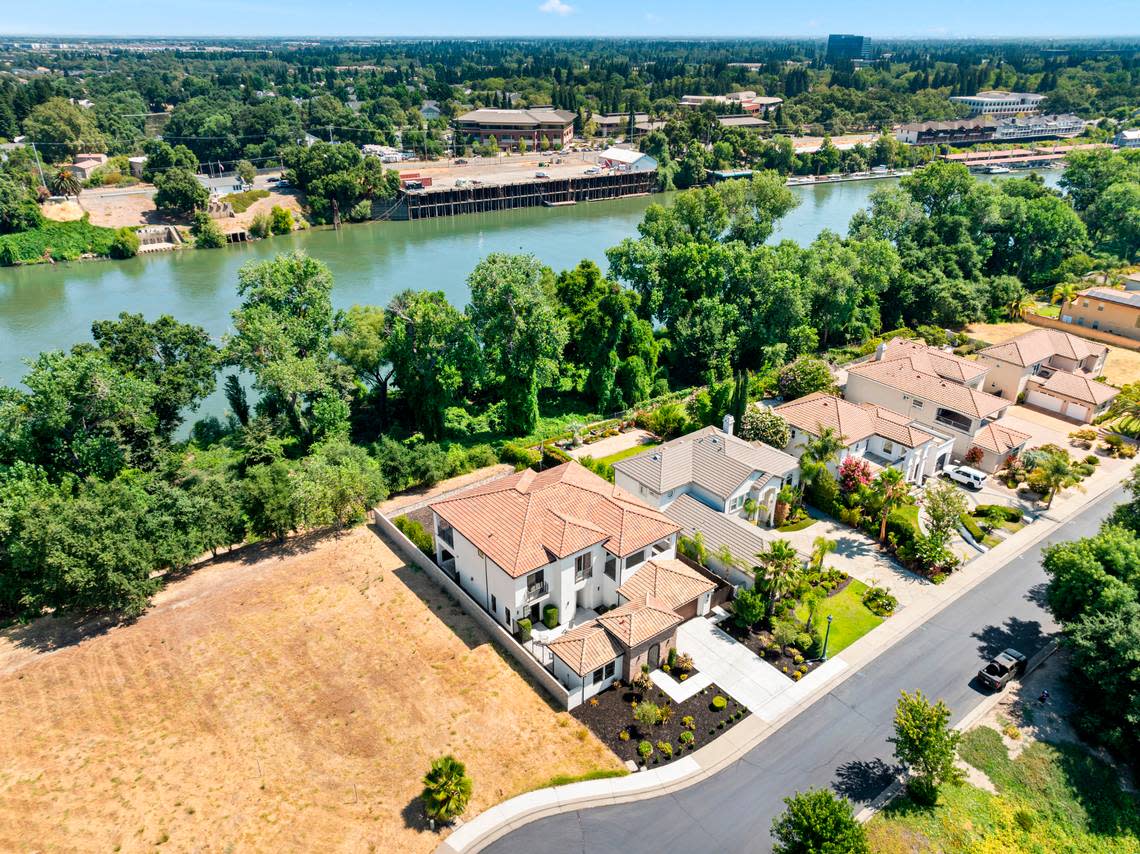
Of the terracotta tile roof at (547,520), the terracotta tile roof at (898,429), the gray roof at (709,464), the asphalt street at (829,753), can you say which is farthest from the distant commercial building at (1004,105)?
Result: the terracotta tile roof at (547,520)

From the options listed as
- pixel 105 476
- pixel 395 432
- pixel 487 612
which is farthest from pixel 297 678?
pixel 395 432

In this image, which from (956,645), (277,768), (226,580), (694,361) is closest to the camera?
(277,768)

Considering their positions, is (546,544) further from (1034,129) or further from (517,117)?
(1034,129)

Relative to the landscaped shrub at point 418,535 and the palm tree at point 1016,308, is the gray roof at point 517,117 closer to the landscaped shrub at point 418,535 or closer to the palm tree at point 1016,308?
the palm tree at point 1016,308

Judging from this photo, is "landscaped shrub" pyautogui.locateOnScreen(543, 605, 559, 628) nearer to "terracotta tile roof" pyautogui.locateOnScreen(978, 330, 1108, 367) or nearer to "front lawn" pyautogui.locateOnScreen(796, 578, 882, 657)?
"front lawn" pyautogui.locateOnScreen(796, 578, 882, 657)

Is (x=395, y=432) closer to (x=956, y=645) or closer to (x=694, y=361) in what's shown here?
(x=694, y=361)

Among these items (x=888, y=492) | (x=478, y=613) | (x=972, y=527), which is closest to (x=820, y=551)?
(x=888, y=492)

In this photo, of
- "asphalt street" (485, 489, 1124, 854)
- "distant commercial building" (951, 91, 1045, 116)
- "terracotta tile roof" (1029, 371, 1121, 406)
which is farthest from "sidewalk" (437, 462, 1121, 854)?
"distant commercial building" (951, 91, 1045, 116)
